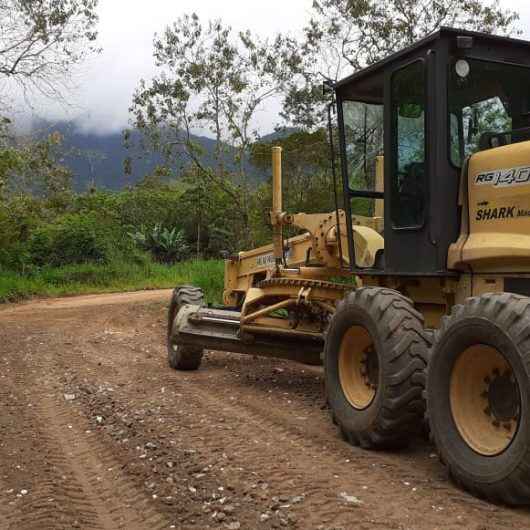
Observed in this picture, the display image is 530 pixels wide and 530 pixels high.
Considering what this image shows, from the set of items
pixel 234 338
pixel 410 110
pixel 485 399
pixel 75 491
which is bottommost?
pixel 75 491

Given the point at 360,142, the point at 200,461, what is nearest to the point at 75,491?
the point at 200,461

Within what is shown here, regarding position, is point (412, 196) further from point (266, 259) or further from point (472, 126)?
point (266, 259)

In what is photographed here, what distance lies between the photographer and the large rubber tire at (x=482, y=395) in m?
3.41

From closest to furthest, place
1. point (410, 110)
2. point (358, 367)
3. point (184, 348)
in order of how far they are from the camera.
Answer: point (410, 110), point (358, 367), point (184, 348)

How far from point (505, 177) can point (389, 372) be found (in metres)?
1.38

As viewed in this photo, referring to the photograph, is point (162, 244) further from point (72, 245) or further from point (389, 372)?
point (389, 372)

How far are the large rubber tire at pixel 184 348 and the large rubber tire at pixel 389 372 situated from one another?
3284mm

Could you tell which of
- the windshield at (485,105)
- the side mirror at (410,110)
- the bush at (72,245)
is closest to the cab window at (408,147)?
the side mirror at (410,110)

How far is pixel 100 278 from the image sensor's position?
65.7 feet

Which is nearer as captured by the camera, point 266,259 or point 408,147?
point 408,147

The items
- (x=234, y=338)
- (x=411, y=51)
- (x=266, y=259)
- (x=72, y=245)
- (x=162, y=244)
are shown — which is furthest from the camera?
(x=162, y=244)

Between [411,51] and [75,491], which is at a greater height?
[411,51]

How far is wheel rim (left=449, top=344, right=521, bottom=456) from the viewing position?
3658 mm

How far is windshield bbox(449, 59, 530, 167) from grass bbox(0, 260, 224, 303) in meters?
11.8
